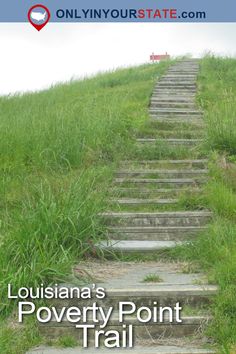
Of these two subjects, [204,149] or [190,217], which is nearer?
[190,217]

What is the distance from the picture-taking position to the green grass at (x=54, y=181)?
4887 millimetres

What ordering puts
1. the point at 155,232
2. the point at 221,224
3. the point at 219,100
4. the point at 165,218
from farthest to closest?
the point at 219,100, the point at 165,218, the point at 155,232, the point at 221,224

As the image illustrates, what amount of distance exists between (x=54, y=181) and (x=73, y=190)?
0.71 meters

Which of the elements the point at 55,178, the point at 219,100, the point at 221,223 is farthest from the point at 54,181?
the point at 219,100

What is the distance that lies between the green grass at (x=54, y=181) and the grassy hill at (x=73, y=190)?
0.01 metres

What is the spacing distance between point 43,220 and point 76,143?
116 inches

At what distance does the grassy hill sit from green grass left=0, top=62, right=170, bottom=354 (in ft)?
0.03

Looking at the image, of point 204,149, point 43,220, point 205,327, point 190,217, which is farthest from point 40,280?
point 204,149

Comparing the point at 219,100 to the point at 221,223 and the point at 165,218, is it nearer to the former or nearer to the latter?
the point at 165,218

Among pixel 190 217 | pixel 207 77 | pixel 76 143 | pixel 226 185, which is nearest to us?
pixel 190 217

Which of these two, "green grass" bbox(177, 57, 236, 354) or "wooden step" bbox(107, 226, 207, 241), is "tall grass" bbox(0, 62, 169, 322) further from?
"green grass" bbox(177, 57, 236, 354)

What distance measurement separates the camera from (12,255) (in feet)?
16.4

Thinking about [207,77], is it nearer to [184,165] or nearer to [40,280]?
[184,165]

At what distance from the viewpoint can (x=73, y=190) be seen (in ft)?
19.9
